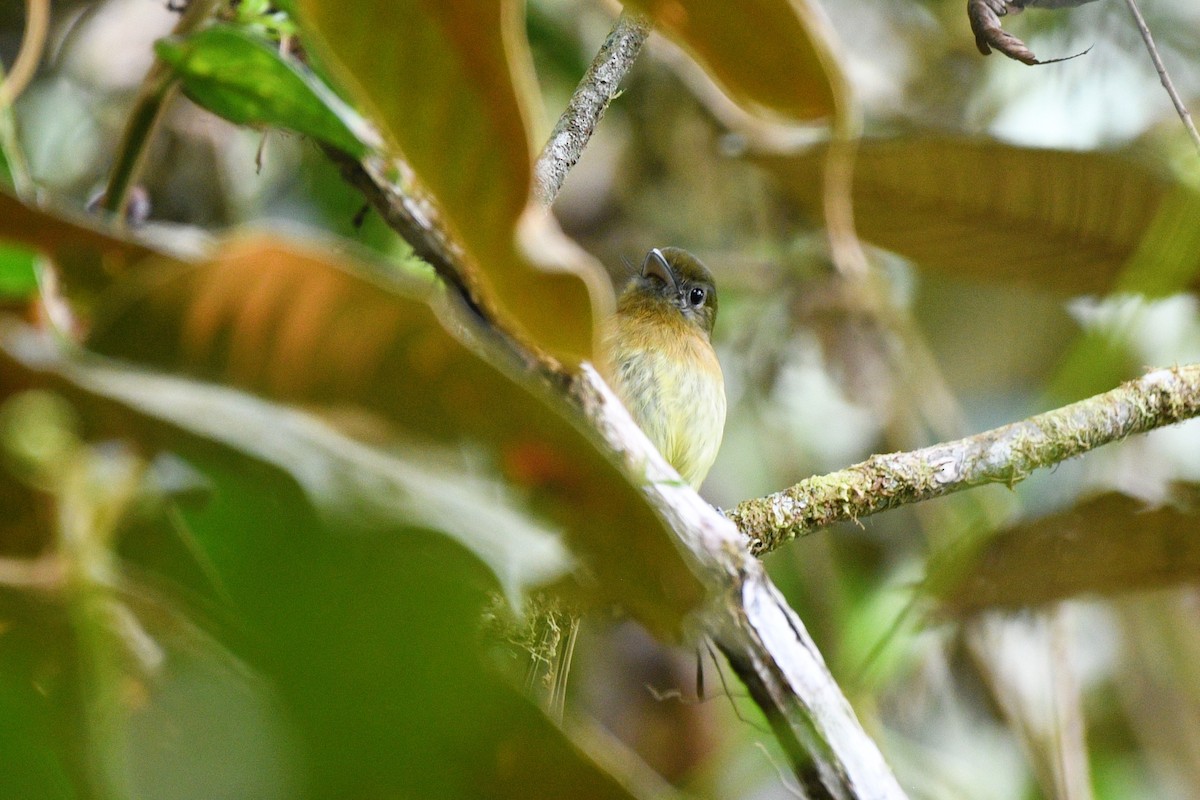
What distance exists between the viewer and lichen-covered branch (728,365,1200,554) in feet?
5.49

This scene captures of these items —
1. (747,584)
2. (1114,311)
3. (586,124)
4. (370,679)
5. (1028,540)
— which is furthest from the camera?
(1114,311)

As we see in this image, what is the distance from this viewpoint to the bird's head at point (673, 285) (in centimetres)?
288

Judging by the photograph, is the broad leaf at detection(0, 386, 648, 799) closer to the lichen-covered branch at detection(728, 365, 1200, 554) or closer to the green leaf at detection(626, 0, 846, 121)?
the green leaf at detection(626, 0, 846, 121)

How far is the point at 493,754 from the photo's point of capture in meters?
0.36

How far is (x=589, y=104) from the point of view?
55.2 inches

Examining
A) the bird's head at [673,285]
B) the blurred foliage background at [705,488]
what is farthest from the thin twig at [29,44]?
the bird's head at [673,285]

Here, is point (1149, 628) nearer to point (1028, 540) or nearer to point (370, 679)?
point (1028, 540)

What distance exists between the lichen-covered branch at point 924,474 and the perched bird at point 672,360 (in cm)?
69

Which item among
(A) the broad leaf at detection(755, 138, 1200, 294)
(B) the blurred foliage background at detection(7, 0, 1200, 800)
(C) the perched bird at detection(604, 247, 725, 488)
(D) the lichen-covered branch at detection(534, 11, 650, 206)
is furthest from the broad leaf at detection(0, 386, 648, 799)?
(C) the perched bird at detection(604, 247, 725, 488)

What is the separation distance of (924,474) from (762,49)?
1.30 metres

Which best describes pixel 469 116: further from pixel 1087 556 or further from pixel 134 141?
pixel 1087 556

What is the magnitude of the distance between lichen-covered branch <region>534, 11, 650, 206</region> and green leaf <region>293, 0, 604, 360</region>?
91cm

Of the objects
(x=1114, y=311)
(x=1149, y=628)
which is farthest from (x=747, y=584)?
(x=1149, y=628)

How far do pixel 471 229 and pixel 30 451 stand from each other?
0.18 metres
